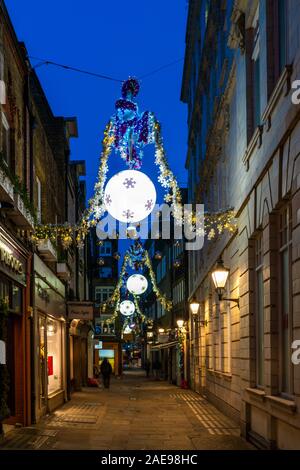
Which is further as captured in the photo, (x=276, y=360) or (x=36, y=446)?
(x=36, y=446)

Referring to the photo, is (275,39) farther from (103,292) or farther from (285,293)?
(103,292)

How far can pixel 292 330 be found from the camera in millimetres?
11406

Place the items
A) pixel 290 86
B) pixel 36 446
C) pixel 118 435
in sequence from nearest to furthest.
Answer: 1. pixel 290 86
2. pixel 36 446
3. pixel 118 435

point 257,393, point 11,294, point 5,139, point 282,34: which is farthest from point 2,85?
point 257,393

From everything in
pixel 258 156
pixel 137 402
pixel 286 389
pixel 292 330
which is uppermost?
pixel 258 156

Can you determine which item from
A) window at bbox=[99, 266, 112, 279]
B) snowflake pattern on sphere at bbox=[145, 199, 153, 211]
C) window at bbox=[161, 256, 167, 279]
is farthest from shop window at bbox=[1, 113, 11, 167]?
window at bbox=[99, 266, 112, 279]

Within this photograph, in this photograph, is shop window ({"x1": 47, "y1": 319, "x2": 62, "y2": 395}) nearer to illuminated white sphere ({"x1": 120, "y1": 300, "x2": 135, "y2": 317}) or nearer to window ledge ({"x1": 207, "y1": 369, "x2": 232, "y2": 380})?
window ledge ({"x1": 207, "y1": 369, "x2": 232, "y2": 380})

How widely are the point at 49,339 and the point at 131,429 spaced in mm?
7376

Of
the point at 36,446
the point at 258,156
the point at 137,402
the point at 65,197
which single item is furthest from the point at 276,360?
the point at 65,197

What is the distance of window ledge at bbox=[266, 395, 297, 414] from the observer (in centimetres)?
1053

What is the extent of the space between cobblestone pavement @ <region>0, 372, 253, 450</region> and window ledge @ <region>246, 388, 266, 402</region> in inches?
39.9

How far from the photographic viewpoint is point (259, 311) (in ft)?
49.4

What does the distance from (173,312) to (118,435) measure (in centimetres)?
3920
